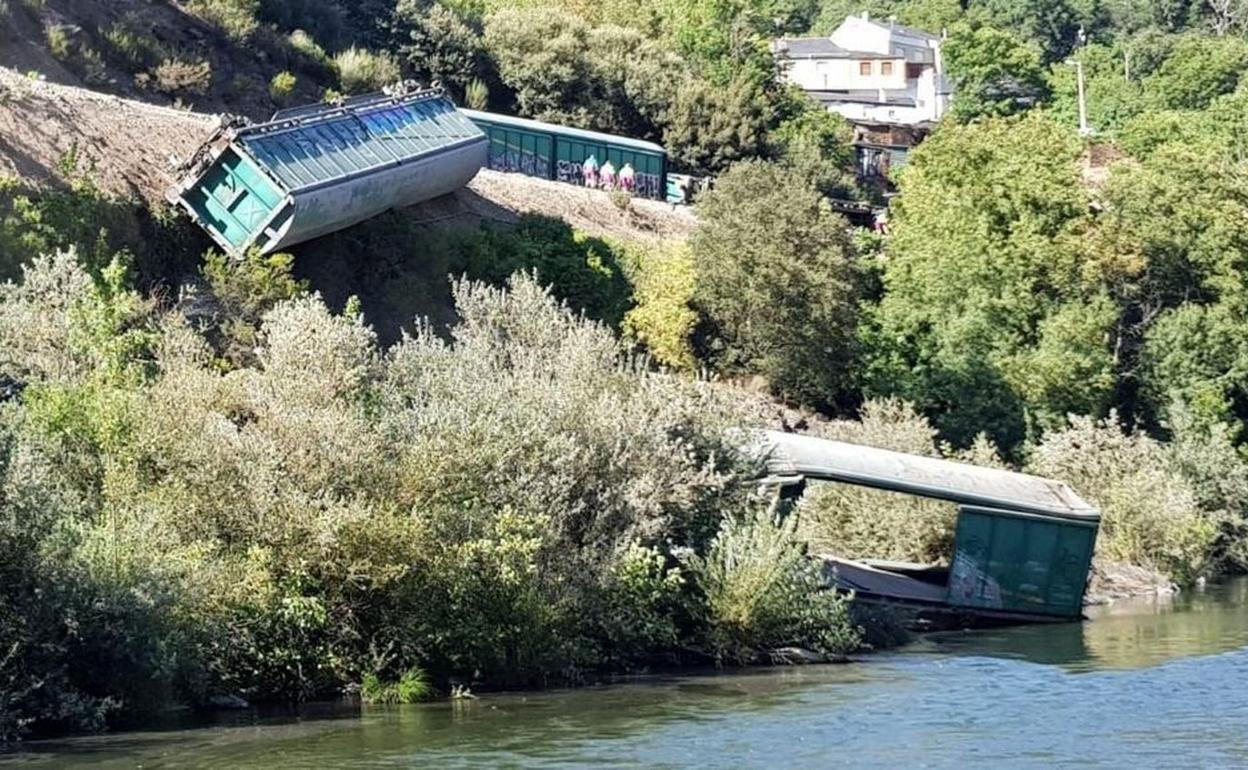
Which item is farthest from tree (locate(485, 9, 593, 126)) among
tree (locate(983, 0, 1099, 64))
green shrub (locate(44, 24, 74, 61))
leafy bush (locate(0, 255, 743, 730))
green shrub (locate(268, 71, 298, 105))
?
tree (locate(983, 0, 1099, 64))

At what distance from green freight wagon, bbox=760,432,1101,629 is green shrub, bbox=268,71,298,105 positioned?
28.1m

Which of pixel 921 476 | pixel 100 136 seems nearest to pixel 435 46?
pixel 100 136

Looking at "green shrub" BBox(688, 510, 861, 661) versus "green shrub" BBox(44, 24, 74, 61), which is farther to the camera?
"green shrub" BBox(44, 24, 74, 61)

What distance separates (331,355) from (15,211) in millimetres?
16211

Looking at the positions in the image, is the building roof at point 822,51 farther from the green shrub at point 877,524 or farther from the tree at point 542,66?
the green shrub at point 877,524

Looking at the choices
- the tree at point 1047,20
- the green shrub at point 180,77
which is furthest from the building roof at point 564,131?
the tree at point 1047,20

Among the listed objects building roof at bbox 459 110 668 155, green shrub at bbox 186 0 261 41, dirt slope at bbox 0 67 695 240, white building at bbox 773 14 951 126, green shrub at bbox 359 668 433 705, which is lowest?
green shrub at bbox 359 668 433 705

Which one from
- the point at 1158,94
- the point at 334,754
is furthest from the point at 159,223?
the point at 1158,94

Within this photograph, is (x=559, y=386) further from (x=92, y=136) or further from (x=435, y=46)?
(x=435, y=46)

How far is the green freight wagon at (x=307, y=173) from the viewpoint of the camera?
50.7 meters

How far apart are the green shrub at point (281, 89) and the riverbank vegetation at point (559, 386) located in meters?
0.17

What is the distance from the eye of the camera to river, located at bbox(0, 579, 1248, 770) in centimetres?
2619

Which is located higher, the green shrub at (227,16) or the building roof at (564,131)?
the green shrub at (227,16)

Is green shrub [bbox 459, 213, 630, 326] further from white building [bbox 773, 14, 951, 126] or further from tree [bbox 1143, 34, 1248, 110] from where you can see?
white building [bbox 773, 14, 951, 126]
